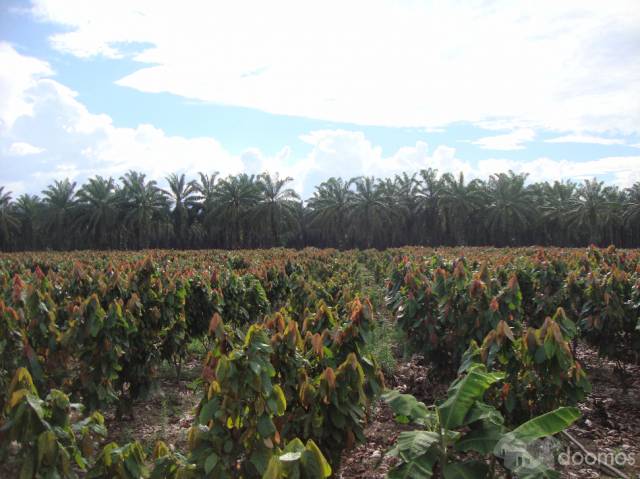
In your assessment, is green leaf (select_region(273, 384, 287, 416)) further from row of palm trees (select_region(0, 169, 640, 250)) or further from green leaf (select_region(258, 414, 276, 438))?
row of palm trees (select_region(0, 169, 640, 250))

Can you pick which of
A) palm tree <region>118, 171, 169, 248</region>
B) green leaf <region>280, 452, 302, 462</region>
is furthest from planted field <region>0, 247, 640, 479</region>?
palm tree <region>118, 171, 169, 248</region>

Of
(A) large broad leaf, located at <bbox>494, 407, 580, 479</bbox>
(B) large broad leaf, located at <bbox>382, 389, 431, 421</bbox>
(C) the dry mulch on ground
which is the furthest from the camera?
(C) the dry mulch on ground

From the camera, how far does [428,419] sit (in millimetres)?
2830

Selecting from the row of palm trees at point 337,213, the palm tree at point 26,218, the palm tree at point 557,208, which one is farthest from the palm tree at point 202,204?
the palm tree at point 557,208

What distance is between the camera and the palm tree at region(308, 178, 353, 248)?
161ft

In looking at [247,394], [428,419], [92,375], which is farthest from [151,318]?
[428,419]

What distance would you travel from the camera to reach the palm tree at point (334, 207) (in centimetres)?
4900

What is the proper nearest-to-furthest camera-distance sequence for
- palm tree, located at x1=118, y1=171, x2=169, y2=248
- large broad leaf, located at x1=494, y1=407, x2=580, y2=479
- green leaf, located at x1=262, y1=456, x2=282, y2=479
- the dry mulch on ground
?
green leaf, located at x1=262, y1=456, x2=282, y2=479 < large broad leaf, located at x1=494, y1=407, x2=580, y2=479 < the dry mulch on ground < palm tree, located at x1=118, y1=171, x2=169, y2=248

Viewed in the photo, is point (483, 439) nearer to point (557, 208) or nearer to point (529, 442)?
point (529, 442)

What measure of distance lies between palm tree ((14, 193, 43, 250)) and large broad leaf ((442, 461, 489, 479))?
55937mm

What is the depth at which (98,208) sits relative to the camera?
43.4 meters

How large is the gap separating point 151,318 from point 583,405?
533 cm

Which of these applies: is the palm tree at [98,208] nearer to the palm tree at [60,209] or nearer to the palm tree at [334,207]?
the palm tree at [60,209]

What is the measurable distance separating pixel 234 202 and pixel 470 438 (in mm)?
43853
